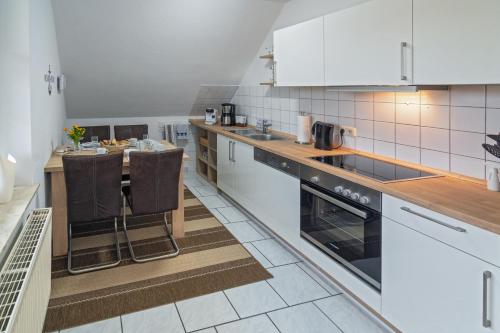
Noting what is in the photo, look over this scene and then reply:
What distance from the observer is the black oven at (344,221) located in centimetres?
227

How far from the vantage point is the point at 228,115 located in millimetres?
5578

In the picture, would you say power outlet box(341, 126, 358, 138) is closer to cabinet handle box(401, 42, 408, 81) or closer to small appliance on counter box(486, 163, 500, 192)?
cabinet handle box(401, 42, 408, 81)

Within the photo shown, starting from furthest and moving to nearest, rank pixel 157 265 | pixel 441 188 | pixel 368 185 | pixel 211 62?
pixel 211 62, pixel 157 265, pixel 368 185, pixel 441 188

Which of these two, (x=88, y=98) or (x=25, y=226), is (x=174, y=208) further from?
(x=88, y=98)

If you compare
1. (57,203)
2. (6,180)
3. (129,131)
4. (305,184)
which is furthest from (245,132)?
(6,180)

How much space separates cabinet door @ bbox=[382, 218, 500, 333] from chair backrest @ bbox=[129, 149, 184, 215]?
71.4 inches

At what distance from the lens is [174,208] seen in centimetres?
340

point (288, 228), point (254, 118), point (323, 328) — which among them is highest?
point (254, 118)

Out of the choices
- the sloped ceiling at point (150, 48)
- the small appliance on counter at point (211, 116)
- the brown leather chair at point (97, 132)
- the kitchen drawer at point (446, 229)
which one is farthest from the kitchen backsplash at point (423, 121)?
the brown leather chair at point (97, 132)

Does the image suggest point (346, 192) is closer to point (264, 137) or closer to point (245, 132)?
point (264, 137)

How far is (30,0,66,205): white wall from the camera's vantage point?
8.73ft

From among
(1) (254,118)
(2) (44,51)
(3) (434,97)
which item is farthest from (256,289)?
(1) (254,118)

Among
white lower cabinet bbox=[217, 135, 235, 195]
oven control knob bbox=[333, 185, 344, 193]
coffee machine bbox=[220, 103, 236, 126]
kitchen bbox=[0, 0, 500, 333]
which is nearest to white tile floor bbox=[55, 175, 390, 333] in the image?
kitchen bbox=[0, 0, 500, 333]

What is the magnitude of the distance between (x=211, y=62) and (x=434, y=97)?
126 inches
